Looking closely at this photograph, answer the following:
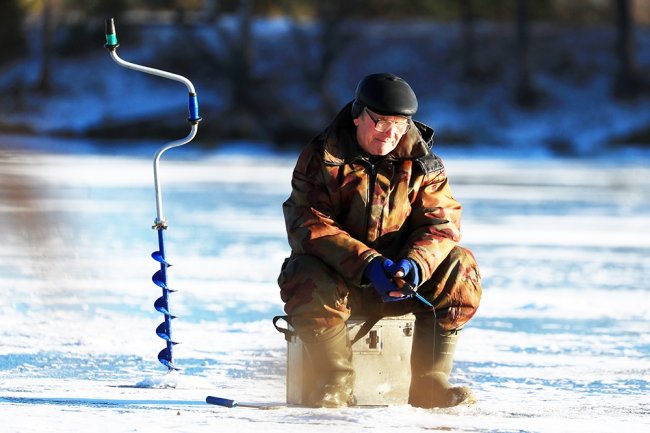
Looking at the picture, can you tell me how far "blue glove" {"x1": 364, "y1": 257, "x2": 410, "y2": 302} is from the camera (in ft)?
13.6

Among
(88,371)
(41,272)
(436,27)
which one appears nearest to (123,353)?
(88,371)

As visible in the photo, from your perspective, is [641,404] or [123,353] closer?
[641,404]

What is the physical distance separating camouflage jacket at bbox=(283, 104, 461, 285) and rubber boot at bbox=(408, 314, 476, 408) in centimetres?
27

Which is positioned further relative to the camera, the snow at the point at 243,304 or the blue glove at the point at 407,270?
the snow at the point at 243,304

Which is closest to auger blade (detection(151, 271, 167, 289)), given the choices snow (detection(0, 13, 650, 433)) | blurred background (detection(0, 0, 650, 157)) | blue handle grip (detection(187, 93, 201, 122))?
snow (detection(0, 13, 650, 433))

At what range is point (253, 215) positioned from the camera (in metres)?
13.1

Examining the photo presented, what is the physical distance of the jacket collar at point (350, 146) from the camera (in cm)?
435

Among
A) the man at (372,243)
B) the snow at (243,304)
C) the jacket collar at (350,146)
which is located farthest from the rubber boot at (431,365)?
the jacket collar at (350,146)

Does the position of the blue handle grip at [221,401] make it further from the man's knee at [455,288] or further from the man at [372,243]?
the man's knee at [455,288]

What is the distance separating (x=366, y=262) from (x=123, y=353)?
70.1 inches

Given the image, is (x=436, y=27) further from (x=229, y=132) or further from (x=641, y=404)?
(x=641, y=404)

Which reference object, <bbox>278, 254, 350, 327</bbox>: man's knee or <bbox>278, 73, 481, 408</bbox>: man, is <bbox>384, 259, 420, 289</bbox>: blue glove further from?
<bbox>278, 254, 350, 327</bbox>: man's knee

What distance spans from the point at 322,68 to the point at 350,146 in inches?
1106

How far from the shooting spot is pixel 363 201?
14.3ft
